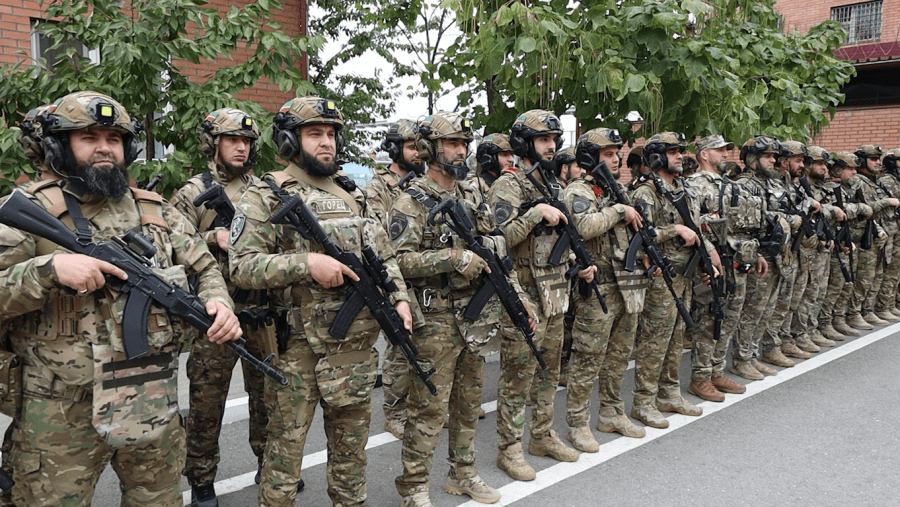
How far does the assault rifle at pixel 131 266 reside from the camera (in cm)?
240

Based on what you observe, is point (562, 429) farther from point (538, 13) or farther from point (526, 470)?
point (538, 13)

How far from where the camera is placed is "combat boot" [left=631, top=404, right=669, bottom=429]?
17.1ft

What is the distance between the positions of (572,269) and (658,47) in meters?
2.89

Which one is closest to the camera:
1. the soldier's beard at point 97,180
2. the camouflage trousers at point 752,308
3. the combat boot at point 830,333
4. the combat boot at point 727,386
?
the soldier's beard at point 97,180

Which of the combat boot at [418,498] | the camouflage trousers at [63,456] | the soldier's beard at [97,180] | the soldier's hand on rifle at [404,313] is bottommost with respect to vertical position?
the combat boot at [418,498]

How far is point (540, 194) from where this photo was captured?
176 inches

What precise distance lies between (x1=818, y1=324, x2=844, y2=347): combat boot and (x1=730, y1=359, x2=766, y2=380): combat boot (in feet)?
7.08

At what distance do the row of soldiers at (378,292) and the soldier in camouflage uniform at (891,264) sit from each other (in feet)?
11.0

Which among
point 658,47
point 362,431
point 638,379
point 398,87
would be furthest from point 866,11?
point 362,431

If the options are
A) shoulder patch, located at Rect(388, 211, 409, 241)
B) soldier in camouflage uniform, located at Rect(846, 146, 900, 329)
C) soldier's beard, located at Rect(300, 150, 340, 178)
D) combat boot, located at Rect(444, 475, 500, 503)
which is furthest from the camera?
soldier in camouflage uniform, located at Rect(846, 146, 900, 329)

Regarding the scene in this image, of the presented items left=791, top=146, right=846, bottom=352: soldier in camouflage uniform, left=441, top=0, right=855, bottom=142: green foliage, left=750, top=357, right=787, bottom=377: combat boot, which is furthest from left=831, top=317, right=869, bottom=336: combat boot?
left=441, top=0, right=855, bottom=142: green foliage

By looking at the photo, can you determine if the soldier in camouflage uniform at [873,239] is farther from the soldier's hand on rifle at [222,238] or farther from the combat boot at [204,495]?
the combat boot at [204,495]

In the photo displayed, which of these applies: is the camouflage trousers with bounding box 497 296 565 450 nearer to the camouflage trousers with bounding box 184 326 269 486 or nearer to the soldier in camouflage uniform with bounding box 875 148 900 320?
the camouflage trousers with bounding box 184 326 269 486

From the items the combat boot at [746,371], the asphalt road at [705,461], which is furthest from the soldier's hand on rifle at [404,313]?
the combat boot at [746,371]
